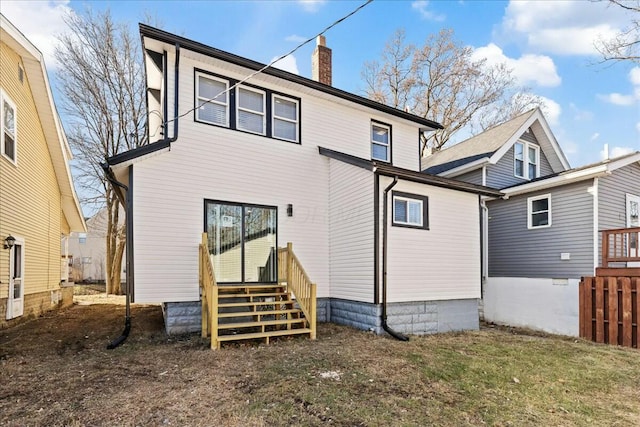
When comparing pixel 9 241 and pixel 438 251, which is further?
pixel 438 251

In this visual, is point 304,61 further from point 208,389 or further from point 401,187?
point 208,389

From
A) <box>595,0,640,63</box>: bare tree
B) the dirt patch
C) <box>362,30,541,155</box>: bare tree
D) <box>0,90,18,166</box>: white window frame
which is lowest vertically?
the dirt patch

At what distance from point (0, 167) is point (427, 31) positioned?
21490 millimetres

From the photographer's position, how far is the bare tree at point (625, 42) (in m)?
9.28

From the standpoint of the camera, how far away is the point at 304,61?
40.7 feet

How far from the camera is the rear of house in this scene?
769 centimetres

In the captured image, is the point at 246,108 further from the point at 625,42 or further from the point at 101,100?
the point at 101,100

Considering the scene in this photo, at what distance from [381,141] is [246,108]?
4.27m

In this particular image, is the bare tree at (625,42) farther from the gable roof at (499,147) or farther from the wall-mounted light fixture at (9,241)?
the wall-mounted light fixture at (9,241)

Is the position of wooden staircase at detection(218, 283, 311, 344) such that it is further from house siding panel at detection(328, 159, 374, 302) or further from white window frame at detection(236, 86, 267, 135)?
white window frame at detection(236, 86, 267, 135)

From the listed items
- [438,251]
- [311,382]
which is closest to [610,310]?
[438,251]

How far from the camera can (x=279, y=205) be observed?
9.08 metres

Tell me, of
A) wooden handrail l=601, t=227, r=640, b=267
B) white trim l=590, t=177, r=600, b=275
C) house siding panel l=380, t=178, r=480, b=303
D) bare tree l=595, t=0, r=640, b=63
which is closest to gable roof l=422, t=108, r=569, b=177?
white trim l=590, t=177, r=600, b=275

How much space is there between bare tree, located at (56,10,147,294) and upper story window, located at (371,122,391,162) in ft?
40.4
